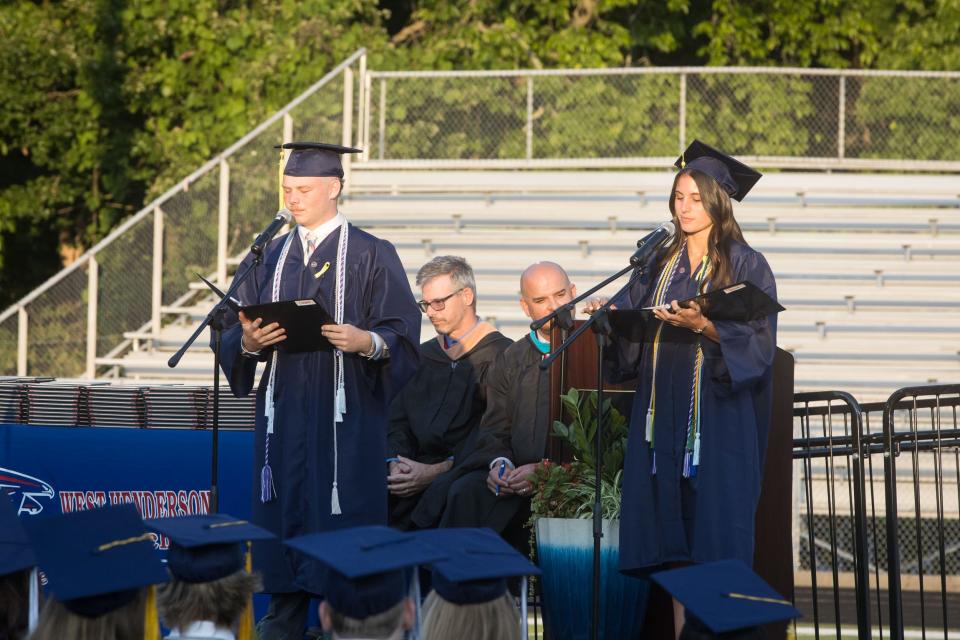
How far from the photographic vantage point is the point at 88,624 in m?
3.54

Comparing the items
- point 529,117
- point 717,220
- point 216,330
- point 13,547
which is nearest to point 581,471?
point 717,220

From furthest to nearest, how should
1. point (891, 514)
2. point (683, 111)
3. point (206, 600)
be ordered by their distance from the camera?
point (683, 111) < point (891, 514) < point (206, 600)

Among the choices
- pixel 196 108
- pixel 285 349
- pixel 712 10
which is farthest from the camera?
pixel 712 10

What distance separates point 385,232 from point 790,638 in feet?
30.2

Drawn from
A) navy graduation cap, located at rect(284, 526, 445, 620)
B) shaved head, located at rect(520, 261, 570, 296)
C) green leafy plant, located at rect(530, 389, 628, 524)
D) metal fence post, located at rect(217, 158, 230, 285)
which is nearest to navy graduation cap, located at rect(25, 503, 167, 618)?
navy graduation cap, located at rect(284, 526, 445, 620)

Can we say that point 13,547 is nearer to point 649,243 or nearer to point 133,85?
point 649,243

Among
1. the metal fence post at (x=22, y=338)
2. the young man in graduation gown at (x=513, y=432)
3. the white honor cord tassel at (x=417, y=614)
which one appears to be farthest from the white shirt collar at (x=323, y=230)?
the metal fence post at (x=22, y=338)

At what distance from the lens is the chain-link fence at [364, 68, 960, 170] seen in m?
13.2

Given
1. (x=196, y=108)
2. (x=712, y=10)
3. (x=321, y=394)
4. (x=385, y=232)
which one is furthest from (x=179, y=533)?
(x=712, y=10)

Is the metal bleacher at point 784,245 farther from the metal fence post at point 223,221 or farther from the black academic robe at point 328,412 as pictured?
the black academic robe at point 328,412

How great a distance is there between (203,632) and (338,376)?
1.70m

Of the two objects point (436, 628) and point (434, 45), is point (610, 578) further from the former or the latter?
point (434, 45)

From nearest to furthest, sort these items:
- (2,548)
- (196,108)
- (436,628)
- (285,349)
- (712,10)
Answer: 1. (436,628)
2. (2,548)
3. (285,349)
4. (196,108)
5. (712,10)

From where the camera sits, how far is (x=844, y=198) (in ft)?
43.9
